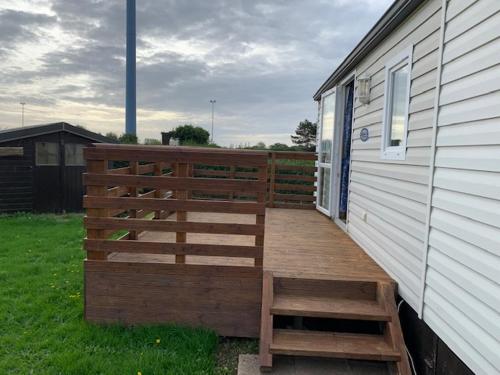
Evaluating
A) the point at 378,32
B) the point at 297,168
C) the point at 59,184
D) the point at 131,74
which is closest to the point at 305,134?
the point at 131,74

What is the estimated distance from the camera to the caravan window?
3137 mm

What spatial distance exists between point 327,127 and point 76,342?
195 inches

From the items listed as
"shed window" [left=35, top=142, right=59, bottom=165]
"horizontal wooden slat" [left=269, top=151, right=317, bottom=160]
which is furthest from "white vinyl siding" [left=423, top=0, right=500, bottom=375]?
"shed window" [left=35, top=142, right=59, bottom=165]

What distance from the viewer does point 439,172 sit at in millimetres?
2410

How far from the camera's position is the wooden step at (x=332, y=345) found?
2611 millimetres

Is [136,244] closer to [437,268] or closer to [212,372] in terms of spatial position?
[212,372]

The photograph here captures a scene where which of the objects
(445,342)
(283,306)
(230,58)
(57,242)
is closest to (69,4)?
(230,58)

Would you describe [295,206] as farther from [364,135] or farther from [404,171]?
[404,171]

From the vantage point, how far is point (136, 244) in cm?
319

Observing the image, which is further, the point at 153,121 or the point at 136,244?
the point at 153,121

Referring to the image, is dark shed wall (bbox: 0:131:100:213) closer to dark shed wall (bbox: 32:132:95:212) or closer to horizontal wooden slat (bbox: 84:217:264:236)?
dark shed wall (bbox: 32:132:95:212)

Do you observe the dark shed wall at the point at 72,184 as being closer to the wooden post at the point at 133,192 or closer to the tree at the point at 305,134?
the wooden post at the point at 133,192

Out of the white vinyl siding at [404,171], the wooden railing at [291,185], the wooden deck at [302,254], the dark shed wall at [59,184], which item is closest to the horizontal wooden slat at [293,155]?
the wooden railing at [291,185]

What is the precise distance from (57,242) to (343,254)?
14.8ft
